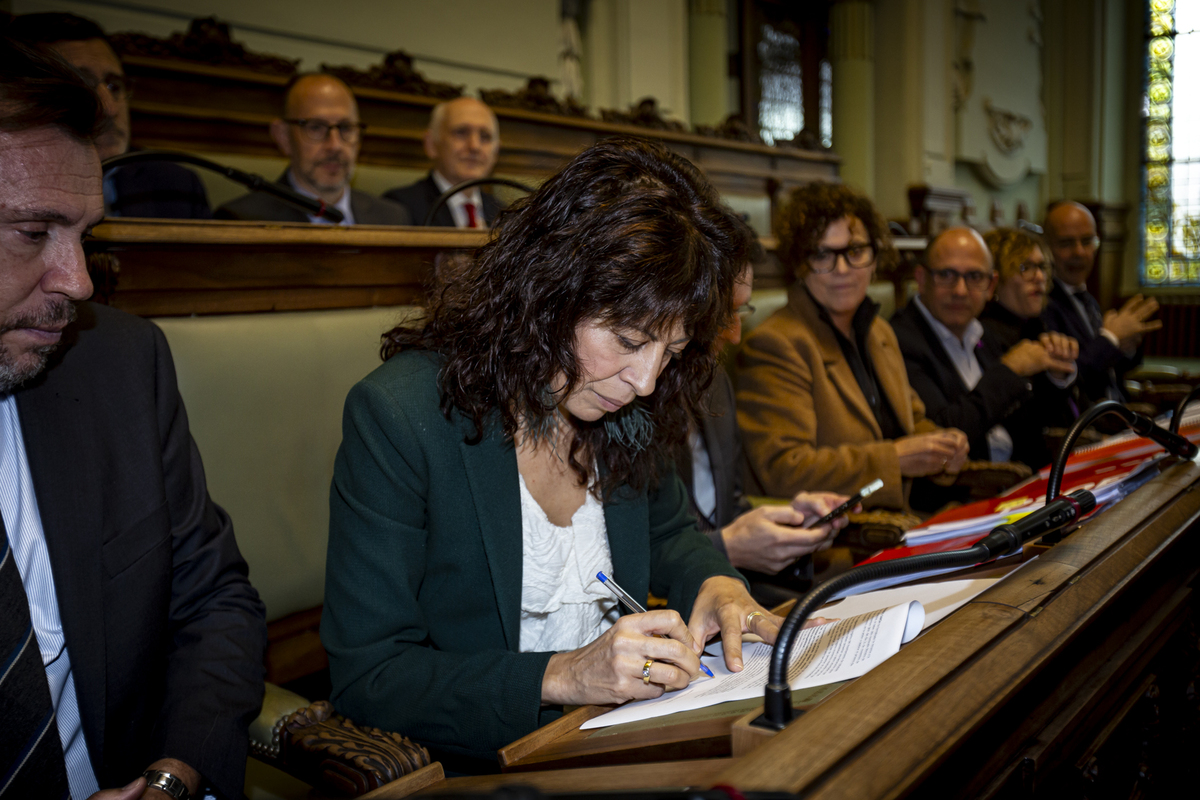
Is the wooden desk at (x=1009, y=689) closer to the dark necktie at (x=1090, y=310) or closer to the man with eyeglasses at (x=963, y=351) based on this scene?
the man with eyeglasses at (x=963, y=351)

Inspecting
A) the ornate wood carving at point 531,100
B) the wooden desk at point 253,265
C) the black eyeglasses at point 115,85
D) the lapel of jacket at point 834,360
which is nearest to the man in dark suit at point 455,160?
the ornate wood carving at point 531,100

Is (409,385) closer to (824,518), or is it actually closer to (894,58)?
(824,518)

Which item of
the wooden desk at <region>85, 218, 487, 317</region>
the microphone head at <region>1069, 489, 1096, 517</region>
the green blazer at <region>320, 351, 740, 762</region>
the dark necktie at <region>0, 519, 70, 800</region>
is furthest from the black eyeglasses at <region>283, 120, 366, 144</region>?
the microphone head at <region>1069, 489, 1096, 517</region>

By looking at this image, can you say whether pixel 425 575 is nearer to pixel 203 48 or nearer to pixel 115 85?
pixel 115 85

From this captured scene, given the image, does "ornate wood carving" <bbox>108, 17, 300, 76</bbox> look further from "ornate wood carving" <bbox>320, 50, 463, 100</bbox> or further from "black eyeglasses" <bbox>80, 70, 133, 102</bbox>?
"black eyeglasses" <bbox>80, 70, 133, 102</bbox>

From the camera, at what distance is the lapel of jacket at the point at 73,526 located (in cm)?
111

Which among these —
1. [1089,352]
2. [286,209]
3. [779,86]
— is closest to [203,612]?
[286,209]

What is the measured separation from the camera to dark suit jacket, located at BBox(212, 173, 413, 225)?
3.11 meters

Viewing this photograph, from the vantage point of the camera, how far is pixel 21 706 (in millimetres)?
1002

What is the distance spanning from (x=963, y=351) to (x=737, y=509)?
1.52 m

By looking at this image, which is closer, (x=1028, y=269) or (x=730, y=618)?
(x=730, y=618)

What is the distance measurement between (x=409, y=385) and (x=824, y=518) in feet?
3.07

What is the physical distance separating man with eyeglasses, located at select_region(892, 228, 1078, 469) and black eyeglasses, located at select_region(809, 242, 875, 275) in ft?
2.10

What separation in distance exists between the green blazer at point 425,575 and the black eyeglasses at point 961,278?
2.34 m
